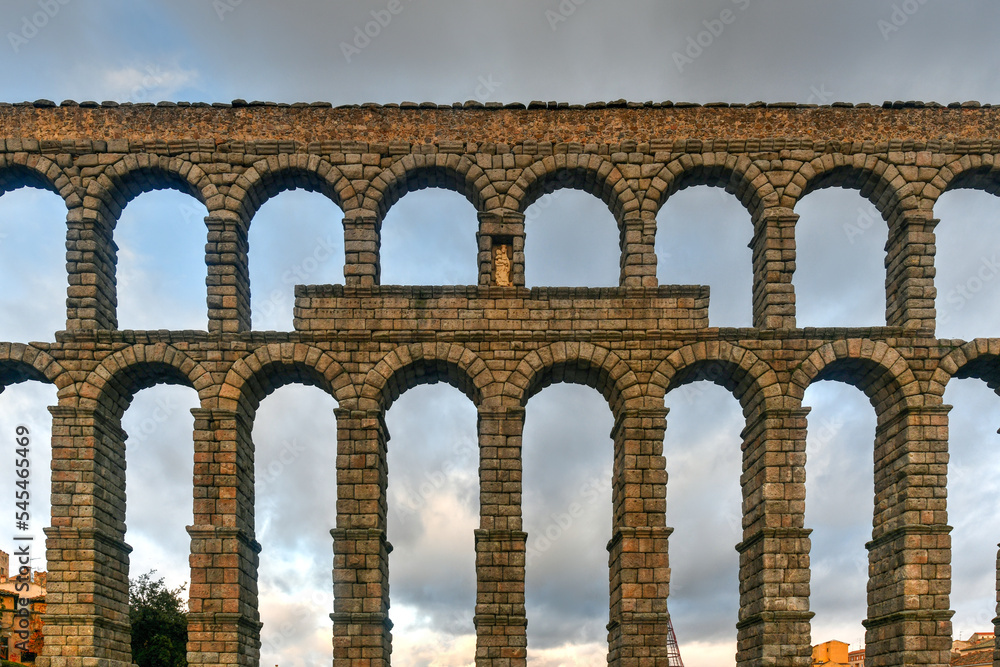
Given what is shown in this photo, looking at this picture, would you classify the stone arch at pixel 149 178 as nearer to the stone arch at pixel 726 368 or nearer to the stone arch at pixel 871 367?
the stone arch at pixel 726 368

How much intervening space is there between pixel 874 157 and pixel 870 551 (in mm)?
8616

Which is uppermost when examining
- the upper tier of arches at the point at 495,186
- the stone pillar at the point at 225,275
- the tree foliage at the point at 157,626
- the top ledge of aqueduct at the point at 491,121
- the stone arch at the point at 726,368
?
the top ledge of aqueduct at the point at 491,121

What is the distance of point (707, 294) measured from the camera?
1909cm

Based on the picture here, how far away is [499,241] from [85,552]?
34.7ft

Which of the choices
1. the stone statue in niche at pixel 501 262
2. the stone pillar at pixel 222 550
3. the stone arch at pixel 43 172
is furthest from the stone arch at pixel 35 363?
the stone statue in niche at pixel 501 262

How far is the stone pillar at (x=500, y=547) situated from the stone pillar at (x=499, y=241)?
300 centimetres

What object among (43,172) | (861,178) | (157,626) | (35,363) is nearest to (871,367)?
(861,178)

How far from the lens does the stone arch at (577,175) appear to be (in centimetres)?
1955

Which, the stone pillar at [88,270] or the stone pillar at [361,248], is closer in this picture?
the stone pillar at [88,270]

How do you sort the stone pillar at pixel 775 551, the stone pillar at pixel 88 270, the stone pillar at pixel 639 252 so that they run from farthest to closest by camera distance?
1. the stone pillar at pixel 639 252
2. the stone pillar at pixel 88 270
3. the stone pillar at pixel 775 551

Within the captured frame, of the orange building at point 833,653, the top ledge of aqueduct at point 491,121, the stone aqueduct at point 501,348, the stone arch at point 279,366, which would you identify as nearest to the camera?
the stone aqueduct at point 501,348

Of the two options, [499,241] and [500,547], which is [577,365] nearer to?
[499,241]

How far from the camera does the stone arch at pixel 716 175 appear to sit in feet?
64.0

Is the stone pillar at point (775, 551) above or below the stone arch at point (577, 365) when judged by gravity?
below
